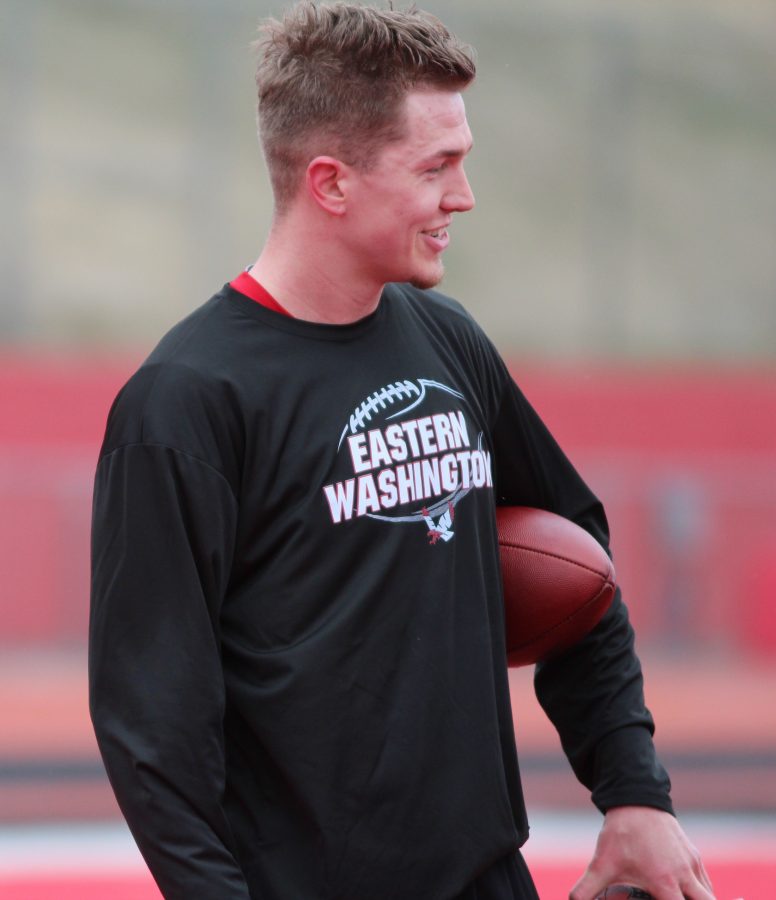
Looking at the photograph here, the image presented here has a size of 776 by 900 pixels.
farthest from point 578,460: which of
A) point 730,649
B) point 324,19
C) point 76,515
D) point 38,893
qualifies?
point 324,19

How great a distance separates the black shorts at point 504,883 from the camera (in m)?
2.10

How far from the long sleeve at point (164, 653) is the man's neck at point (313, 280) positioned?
32 centimetres

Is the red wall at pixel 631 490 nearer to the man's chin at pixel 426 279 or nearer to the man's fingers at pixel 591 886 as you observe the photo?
the man's fingers at pixel 591 886

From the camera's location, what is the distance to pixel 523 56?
1429cm

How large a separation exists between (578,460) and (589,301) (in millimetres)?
5168

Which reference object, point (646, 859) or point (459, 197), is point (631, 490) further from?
point (459, 197)

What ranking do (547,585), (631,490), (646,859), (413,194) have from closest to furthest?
(413,194), (646,859), (547,585), (631,490)

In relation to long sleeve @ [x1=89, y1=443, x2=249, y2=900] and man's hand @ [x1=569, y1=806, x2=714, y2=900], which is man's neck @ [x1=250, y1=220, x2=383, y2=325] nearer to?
long sleeve @ [x1=89, y1=443, x2=249, y2=900]

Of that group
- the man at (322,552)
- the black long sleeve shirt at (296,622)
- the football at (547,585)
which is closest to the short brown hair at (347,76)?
the man at (322,552)

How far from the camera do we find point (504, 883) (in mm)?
2131

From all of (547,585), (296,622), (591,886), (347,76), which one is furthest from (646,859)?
(347,76)

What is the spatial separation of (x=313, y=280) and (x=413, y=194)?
0.19 meters

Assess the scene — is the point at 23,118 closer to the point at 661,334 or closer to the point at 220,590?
the point at 661,334

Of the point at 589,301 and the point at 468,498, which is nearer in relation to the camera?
the point at 468,498
